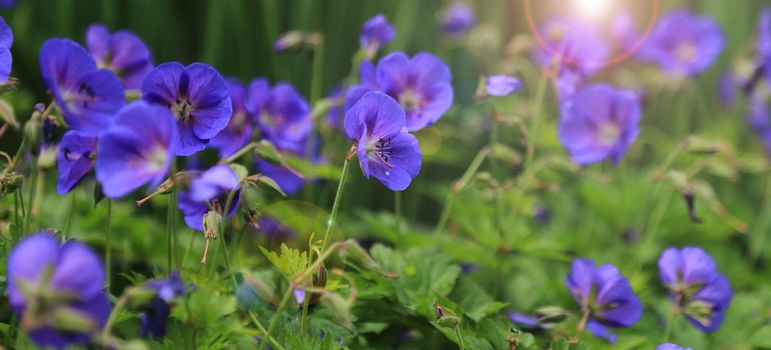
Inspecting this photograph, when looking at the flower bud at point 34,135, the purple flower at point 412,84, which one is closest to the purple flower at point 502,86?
the purple flower at point 412,84

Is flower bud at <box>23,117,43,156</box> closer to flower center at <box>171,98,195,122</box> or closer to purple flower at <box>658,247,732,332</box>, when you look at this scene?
flower center at <box>171,98,195,122</box>

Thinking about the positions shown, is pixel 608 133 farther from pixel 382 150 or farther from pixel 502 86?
pixel 382 150

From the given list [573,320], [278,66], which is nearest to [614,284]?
[573,320]

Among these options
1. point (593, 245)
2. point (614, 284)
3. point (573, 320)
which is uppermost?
point (614, 284)

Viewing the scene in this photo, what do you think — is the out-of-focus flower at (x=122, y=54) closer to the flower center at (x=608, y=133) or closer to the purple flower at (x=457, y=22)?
the flower center at (x=608, y=133)

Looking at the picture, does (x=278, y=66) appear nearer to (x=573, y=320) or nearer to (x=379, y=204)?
(x=379, y=204)

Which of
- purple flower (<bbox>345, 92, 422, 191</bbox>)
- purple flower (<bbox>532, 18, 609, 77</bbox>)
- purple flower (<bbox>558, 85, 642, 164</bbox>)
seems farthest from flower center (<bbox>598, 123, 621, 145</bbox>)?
purple flower (<bbox>345, 92, 422, 191</bbox>)

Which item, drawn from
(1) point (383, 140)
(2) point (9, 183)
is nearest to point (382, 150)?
(1) point (383, 140)
